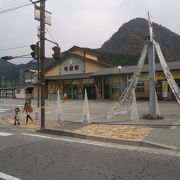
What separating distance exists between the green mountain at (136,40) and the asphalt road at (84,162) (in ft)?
254

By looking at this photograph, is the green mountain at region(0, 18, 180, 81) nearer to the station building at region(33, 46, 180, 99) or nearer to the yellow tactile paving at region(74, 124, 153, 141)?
the station building at region(33, 46, 180, 99)

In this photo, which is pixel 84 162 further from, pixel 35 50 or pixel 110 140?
pixel 35 50

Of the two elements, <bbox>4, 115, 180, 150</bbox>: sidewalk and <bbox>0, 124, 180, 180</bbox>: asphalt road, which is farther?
<bbox>4, 115, 180, 150</bbox>: sidewalk

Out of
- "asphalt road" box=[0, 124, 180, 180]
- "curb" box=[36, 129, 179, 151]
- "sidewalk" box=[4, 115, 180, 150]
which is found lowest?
"asphalt road" box=[0, 124, 180, 180]

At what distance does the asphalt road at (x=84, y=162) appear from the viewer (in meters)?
4.96

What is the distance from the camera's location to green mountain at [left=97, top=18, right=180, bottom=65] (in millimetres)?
90688

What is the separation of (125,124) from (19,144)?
5.22m

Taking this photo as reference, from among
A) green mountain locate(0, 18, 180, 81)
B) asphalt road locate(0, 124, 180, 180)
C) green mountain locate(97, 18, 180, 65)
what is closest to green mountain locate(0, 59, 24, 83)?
green mountain locate(0, 18, 180, 81)

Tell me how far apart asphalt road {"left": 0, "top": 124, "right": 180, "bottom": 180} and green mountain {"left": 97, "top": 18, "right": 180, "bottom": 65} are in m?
77.5

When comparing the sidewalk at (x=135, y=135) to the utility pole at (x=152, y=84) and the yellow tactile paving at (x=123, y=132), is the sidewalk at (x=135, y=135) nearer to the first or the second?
the yellow tactile paving at (x=123, y=132)

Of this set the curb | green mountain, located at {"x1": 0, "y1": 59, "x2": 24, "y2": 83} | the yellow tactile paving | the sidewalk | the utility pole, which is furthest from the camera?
green mountain, located at {"x1": 0, "y1": 59, "x2": 24, "y2": 83}

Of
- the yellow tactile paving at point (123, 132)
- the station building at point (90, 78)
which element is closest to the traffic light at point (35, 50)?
the yellow tactile paving at point (123, 132)

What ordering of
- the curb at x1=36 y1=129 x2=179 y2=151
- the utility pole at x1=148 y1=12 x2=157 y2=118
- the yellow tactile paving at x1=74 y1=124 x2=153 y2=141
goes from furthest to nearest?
the utility pole at x1=148 y1=12 x2=157 y2=118
the yellow tactile paving at x1=74 y1=124 x2=153 y2=141
the curb at x1=36 y1=129 x2=179 y2=151

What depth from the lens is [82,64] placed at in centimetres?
3700
